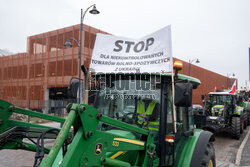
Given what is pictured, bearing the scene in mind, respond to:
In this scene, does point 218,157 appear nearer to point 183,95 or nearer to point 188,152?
point 188,152

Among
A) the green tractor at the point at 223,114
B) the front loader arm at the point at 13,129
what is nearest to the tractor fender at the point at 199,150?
the front loader arm at the point at 13,129

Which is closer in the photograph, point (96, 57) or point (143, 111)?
point (143, 111)

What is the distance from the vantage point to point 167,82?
11.3 feet

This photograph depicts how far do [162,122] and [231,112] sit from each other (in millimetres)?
10255

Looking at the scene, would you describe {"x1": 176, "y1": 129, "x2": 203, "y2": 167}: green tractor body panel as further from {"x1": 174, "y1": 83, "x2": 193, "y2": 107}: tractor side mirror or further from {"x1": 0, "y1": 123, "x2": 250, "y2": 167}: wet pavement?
{"x1": 0, "y1": 123, "x2": 250, "y2": 167}: wet pavement

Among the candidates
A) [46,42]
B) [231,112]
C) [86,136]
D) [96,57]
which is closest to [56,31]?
[46,42]

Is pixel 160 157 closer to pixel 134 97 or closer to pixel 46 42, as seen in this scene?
pixel 134 97

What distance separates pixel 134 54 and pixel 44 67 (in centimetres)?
3028

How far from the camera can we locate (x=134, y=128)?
2.87 m

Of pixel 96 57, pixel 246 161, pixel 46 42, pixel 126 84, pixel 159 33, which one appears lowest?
pixel 246 161

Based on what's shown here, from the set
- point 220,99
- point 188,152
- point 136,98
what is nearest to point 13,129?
point 136,98

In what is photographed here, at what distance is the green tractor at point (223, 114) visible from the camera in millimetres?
10539

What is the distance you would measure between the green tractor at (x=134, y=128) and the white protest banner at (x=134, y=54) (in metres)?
0.34

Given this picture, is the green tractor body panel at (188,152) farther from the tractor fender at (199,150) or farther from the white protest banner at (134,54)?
the white protest banner at (134,54)
